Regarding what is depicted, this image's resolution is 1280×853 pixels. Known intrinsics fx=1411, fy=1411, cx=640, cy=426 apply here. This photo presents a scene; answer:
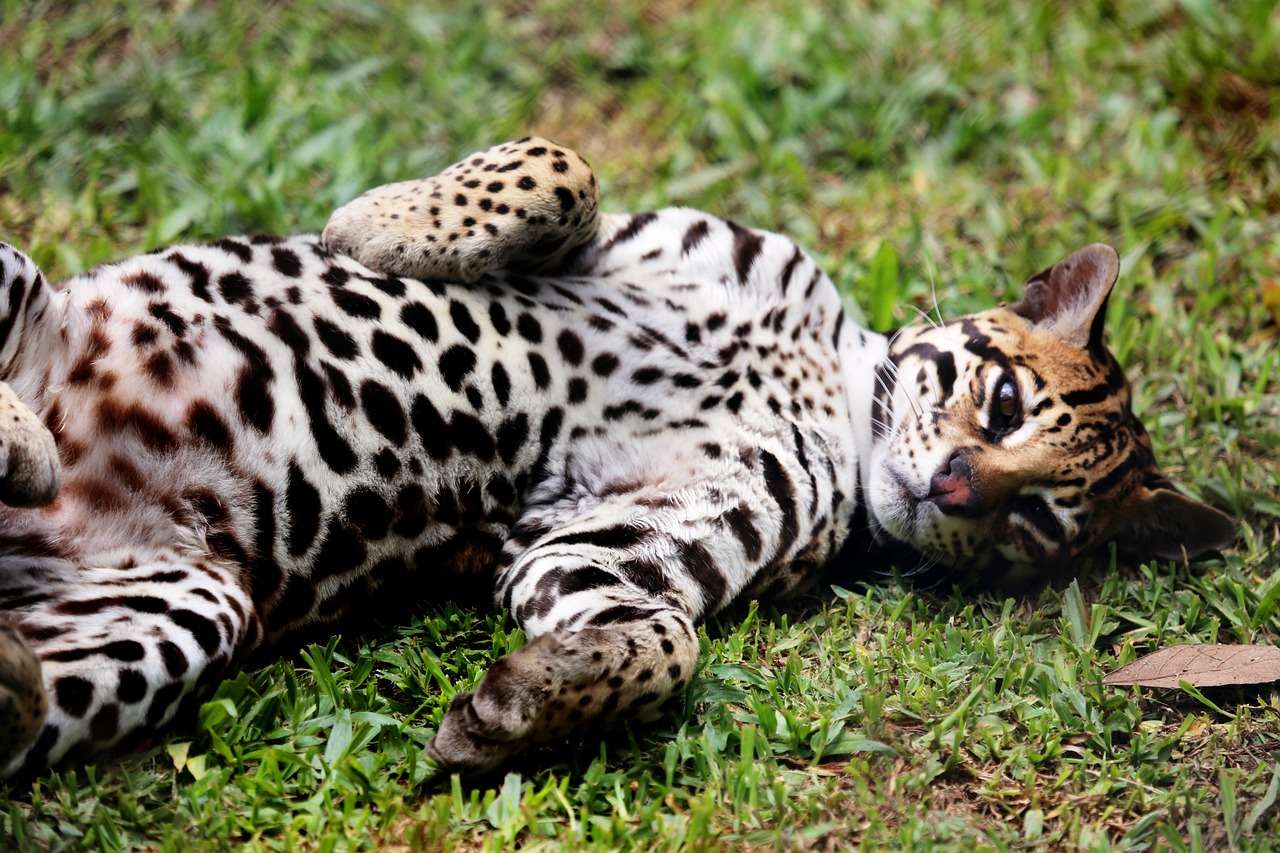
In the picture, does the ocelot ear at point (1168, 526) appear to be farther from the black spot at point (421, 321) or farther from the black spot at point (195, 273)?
the black spot at point (195, 273)

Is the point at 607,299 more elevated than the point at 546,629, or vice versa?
the point at 607,299

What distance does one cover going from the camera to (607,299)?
17.9 feet

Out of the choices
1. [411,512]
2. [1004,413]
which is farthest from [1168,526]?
[411,512]

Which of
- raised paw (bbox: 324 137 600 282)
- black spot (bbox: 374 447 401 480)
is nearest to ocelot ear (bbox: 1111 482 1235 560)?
raised paw (bbox: 324 137 600 282)

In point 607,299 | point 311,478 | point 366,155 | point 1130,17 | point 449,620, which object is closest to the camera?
point 311,478

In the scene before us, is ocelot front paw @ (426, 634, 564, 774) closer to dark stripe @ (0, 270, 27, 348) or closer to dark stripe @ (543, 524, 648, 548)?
dark stripe @ (543, 524, 648, 548)

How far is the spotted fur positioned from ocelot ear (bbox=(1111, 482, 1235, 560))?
0.05ft

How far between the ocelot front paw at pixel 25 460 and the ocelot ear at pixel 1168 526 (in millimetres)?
3889

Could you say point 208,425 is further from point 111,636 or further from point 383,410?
point 111,636

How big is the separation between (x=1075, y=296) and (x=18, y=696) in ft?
13.3

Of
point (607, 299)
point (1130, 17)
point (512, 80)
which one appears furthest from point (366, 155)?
point (1130, 17)

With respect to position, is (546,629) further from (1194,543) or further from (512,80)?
(512,80)

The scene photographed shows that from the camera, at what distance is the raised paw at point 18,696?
11.7 feet

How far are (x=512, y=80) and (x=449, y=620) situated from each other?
412cm
